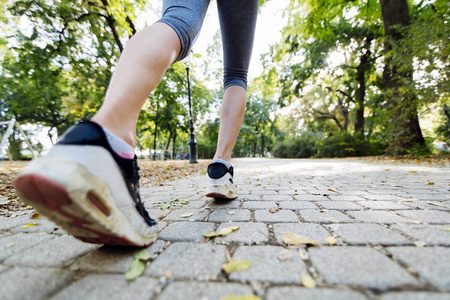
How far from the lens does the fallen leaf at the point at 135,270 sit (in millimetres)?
653

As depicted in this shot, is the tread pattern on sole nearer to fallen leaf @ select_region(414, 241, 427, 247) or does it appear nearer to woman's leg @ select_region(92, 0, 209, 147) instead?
woman's leg @ select_region(92, 0, 209, 147)

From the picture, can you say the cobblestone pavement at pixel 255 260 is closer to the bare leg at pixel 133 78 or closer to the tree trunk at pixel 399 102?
the bare leg at pixel 133 78

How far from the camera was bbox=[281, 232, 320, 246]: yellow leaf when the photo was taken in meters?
0.84

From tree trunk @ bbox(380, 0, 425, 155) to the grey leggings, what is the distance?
6661mm

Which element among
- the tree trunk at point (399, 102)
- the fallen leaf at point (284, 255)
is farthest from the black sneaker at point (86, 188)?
the tree trunk at point (399, 102)

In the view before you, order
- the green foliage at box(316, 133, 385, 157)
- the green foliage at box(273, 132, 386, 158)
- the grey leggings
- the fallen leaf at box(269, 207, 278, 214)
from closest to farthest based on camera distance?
the grey leggings
the fallen leaf at box(269, 207, 278, 214)
the green foliage at box(316, 133, 385, 157)
the green foliage at box(273, 132, 386, 158)

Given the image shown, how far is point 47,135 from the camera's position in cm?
2244

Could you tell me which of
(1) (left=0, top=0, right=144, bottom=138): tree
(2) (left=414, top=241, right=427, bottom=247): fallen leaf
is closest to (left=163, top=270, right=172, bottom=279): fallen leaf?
(2) (left=414, top=241, right=427, bottom=247): fallen leaf

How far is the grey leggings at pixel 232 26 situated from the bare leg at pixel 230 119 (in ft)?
0.32

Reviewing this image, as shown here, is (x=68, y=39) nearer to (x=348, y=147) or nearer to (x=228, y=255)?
(x=228, y=255)

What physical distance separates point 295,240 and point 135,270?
64 cm

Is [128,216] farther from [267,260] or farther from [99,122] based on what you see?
[267,260]

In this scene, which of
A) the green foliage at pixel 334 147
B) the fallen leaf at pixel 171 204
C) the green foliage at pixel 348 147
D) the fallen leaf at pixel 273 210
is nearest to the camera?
the fallen leaf at pixel 273 210

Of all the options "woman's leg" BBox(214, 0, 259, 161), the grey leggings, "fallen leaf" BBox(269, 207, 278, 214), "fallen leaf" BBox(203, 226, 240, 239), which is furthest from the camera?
"woman's leg" BBox(214, 0, 259, 161)
